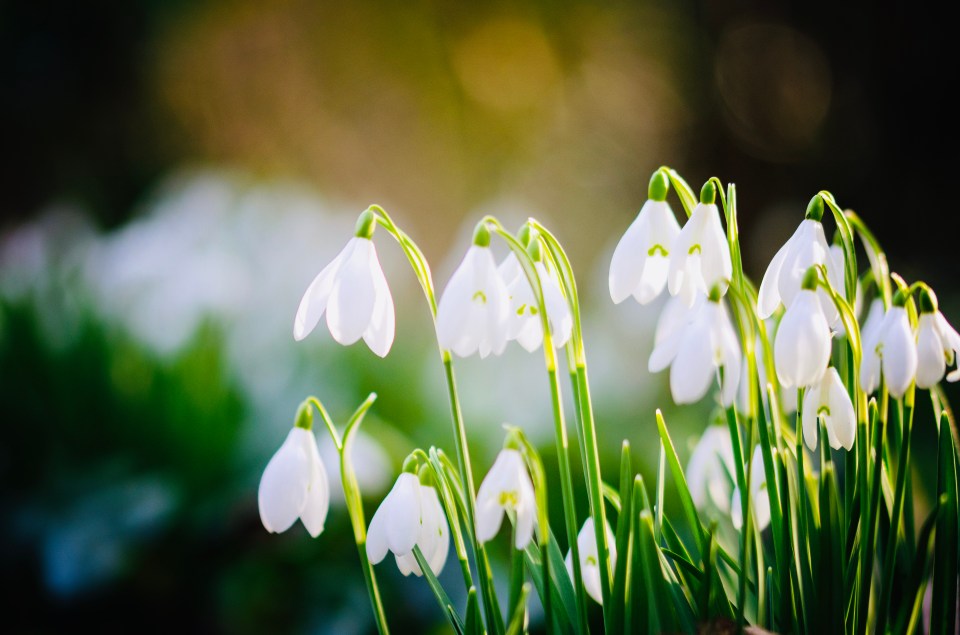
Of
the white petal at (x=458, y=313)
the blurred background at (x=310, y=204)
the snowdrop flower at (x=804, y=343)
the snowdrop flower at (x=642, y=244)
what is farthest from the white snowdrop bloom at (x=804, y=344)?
the blurred background at (x=310, y=204)

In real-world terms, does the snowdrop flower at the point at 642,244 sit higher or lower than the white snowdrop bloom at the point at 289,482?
higher

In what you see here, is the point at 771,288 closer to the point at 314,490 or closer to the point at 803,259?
the point at 803,259

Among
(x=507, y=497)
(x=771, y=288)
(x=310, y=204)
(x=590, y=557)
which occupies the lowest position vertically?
(x=590, y=557)

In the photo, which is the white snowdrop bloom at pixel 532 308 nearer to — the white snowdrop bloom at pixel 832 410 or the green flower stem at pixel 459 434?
the green flower stem at pixel 459 434

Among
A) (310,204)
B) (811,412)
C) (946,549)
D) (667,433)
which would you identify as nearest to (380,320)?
(667,433)

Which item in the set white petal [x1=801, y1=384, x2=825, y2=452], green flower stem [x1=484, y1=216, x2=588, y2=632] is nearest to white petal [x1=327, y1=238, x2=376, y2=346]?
green flower stem [x1=484, y1=216, x2=588, y2=632]

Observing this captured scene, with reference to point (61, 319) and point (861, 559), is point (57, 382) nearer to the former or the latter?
point (61, 319)
